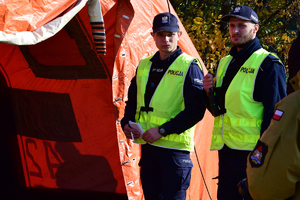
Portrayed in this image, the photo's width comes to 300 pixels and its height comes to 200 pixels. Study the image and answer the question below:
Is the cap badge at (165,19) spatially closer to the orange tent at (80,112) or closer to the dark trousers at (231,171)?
the orange tent at (80,112)

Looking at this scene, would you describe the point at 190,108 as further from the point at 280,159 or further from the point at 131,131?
the point at 280,159

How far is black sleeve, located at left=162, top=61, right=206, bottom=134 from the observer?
2371mm

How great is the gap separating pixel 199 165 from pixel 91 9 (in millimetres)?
1657

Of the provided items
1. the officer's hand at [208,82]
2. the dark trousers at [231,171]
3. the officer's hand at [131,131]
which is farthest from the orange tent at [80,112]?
the dark trousers at [231,171]

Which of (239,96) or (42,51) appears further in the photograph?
(42,51)

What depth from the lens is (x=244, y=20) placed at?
7.30 ft

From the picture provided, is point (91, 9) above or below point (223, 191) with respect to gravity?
above

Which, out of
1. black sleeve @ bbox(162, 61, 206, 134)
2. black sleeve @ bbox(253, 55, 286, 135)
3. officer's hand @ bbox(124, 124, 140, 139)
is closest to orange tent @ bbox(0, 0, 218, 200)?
officer's hand @ bbox(124, 124, 140, 139)

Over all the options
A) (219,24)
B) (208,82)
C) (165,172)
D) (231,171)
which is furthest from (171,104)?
(219,24)

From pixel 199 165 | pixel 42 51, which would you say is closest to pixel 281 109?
pixel 199 165

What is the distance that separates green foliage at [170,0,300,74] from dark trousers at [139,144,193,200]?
10.4 feet

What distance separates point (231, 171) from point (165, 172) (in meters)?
0.46

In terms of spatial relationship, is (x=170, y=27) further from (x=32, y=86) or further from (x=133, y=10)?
(x=32, y=86)

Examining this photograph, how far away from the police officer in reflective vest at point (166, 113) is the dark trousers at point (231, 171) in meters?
0.29
